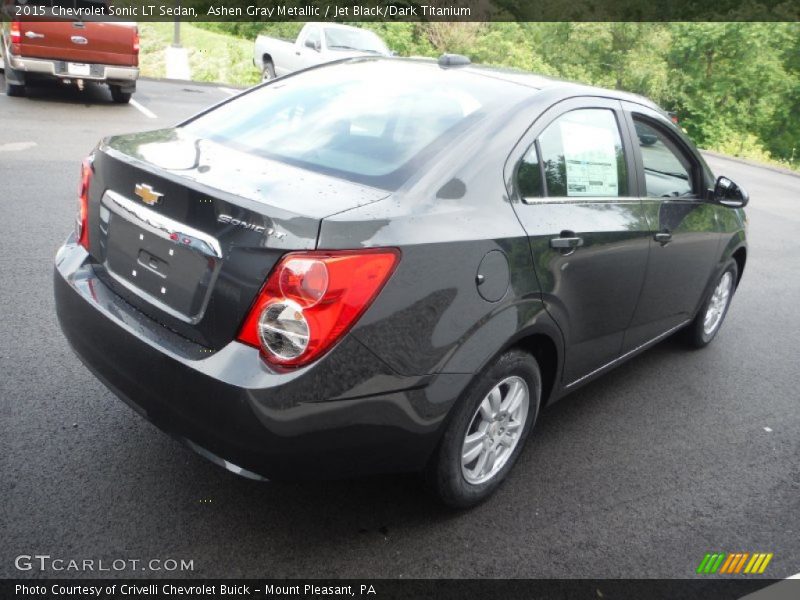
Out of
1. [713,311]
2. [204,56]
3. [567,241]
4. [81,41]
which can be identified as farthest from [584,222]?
[204,56]

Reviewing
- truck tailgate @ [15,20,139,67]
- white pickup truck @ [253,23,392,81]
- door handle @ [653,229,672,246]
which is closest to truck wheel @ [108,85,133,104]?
truck tailgate @ [15,20,139,67]

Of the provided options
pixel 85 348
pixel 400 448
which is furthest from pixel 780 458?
pixel 85 348

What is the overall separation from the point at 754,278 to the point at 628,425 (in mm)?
4249

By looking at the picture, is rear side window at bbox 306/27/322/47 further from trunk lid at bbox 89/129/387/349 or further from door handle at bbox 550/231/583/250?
door handle at bbox 550/231/583/250

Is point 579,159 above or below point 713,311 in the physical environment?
above

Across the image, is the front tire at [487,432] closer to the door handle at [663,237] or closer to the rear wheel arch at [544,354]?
the rear wheel arch at [544,354]

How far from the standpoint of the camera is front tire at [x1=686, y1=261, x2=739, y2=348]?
4.72m

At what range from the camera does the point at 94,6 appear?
1118 cm

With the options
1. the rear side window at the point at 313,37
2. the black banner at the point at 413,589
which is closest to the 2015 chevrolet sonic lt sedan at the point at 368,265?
the black banner at the point at 413,589

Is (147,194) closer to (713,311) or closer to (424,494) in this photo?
(424,494)

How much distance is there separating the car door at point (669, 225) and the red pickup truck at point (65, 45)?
9.71 metres

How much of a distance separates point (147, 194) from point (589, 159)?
6.22ft

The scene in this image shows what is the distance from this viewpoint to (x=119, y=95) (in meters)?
12.2

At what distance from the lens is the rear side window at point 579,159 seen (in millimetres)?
2898
